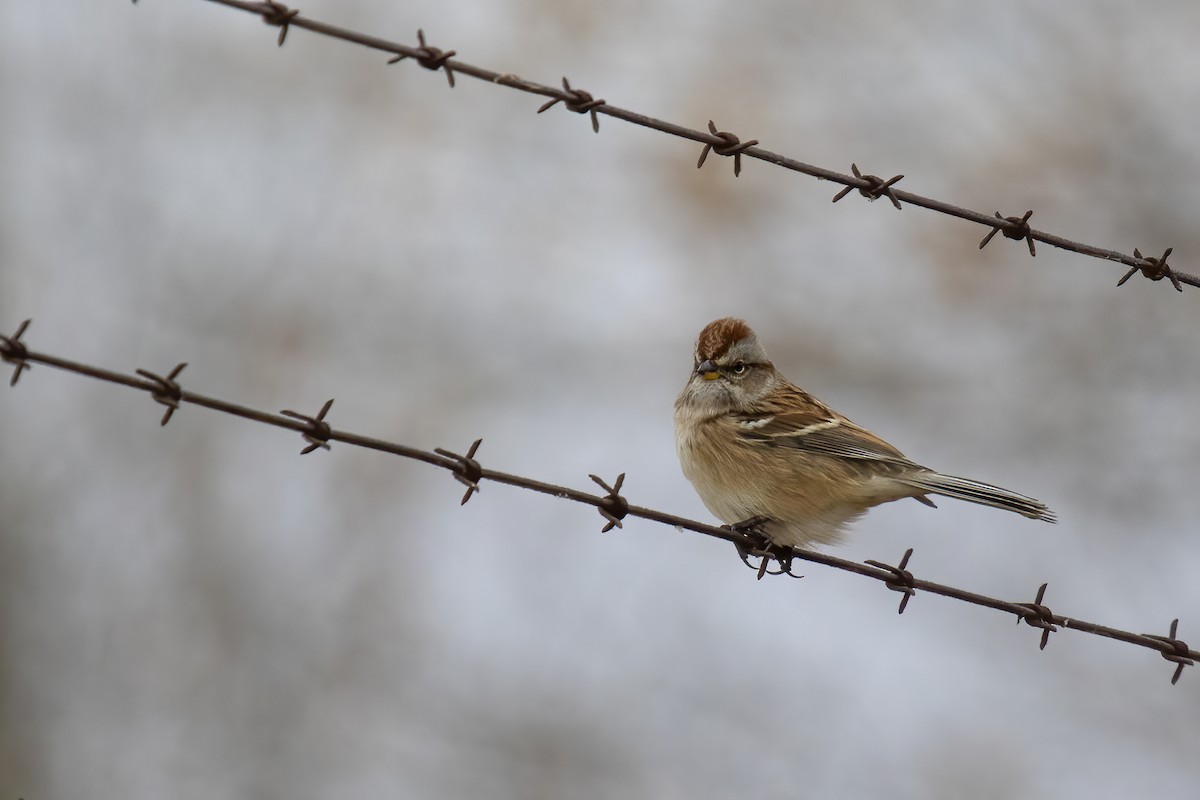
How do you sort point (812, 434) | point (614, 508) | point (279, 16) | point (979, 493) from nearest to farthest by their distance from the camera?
point (279, 16)
point (614, 508)
point (979, 493)
point (812, 434)

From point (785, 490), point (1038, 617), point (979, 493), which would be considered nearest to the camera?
point (1038, 617)

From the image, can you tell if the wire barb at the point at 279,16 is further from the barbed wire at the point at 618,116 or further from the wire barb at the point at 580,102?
the wire barb at the point at 580,102

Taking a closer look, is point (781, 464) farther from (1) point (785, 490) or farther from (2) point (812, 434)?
(2) point (812, 434)

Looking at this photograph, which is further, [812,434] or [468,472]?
[812,434]

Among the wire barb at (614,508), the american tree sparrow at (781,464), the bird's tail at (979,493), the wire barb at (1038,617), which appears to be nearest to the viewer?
the wire barb at (614,508)

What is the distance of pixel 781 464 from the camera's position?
6.39 m

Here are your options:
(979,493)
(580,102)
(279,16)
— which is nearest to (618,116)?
(580,102)

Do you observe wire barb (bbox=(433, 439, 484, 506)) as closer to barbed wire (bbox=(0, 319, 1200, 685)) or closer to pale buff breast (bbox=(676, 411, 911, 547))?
barbed wire (bbox=(0, 319, 1200, 685))

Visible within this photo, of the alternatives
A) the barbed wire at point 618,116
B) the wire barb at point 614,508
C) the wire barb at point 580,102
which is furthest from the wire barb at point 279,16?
the wire barb at point 614,508

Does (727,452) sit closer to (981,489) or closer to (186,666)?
(981,489)

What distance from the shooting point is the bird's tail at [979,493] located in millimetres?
5457

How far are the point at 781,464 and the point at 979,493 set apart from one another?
41.2 inches

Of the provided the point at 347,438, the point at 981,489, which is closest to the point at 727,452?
the point at 981,489

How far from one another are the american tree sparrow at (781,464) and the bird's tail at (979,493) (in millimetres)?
12
